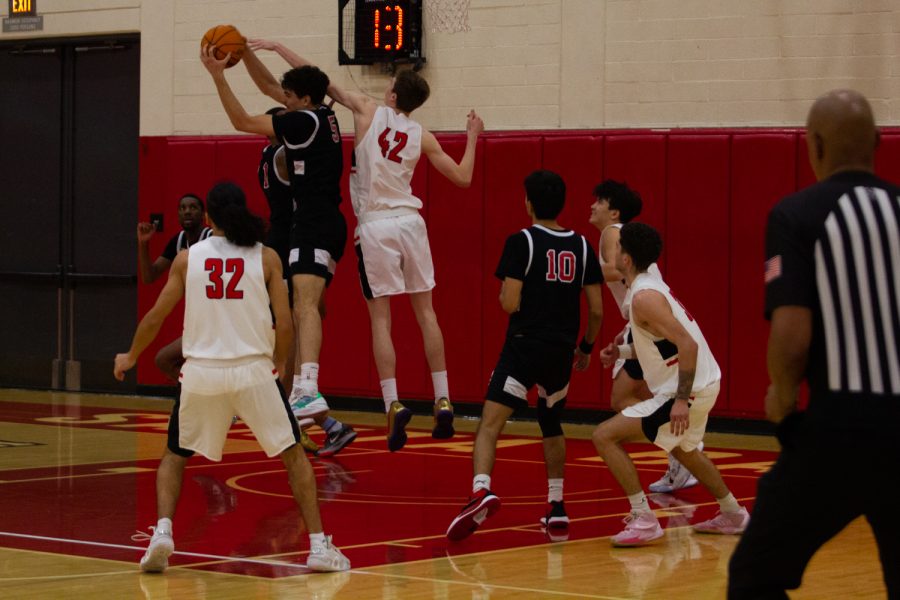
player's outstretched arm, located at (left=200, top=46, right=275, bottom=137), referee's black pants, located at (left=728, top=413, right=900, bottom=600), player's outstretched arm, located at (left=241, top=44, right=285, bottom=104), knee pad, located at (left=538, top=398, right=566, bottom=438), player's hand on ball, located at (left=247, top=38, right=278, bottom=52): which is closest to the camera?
referee's black pants, located at (left=728, top=413, right=900, bottom=600)

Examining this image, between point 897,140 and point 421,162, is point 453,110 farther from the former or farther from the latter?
point 897,140

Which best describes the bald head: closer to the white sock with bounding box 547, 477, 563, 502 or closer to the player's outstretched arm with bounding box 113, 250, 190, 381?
the player's outstretched arm with bounding box 113, 250, 190, 381

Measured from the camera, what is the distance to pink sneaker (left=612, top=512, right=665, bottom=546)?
750cm

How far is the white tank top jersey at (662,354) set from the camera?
7637 mm

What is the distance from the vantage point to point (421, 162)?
585 inches

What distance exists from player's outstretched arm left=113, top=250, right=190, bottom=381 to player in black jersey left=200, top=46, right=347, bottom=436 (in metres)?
3.24

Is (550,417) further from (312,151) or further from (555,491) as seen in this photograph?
(312,151)

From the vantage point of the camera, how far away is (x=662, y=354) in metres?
7.66

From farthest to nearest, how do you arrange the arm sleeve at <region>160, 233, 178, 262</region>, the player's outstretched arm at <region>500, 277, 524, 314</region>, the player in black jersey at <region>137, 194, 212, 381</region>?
the arm sleeve at <region>160, 233, 178, 262</region> < the player in black jersey at <region>137, 194, 212, 381</region> < the player's outstretched arm at <region>500, 277, 524, 314</region>

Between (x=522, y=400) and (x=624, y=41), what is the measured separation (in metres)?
6.92

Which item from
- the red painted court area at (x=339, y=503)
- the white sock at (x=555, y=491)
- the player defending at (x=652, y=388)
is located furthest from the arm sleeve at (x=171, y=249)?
the player defending at (x=652, y=388)

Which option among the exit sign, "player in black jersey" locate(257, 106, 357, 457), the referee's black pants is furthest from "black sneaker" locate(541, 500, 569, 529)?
the exit sign

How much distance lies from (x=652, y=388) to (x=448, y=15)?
26.1 ft

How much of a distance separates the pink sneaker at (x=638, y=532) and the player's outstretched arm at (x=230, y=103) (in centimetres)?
376
